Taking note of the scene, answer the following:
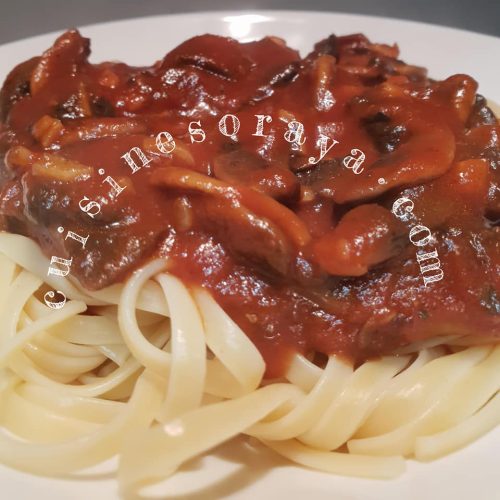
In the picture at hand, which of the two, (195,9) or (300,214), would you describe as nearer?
(300,214)

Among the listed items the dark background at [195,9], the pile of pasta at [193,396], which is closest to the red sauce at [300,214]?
the pile of pasta at [193,396]

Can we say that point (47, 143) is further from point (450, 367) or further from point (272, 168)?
point (450, 367)

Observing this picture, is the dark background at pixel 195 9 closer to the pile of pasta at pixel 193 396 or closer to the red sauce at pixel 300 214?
the red sauce at pixel 300 214

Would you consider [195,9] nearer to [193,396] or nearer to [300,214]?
[300,214]

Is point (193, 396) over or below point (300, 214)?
below

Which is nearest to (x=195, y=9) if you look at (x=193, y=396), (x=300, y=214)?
(x=300, y=214)

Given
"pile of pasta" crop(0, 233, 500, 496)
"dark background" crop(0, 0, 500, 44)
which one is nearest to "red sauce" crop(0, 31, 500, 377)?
"pile of pasta" crop(0, 233, 500, 496)

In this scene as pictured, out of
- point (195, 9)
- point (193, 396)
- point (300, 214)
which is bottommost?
point (193, 396)
